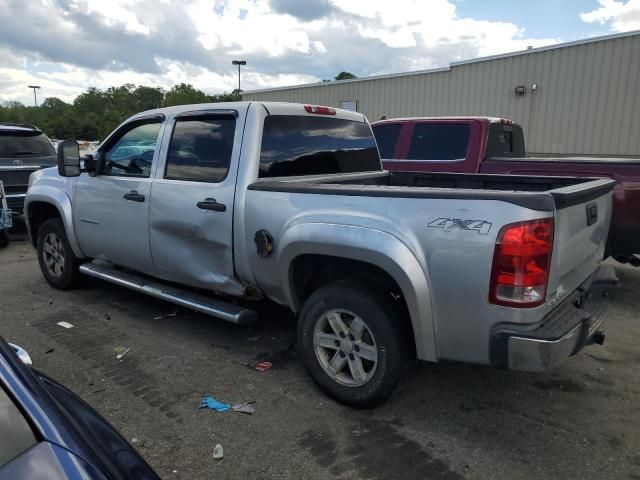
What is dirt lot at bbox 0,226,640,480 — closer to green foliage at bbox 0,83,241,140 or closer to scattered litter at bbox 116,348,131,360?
scattered litter at bbox 116,348,131,360

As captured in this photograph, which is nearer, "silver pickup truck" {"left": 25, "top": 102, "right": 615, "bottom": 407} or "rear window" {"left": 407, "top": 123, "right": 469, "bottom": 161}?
"silver pickup truck" {"left": 25, "top": 102, "right": 615, "bottom": 407}

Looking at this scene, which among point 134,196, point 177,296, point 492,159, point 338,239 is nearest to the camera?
point 338,239

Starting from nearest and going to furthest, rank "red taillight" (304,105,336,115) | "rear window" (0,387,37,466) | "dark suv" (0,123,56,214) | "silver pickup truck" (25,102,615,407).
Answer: "rear window" (0,387,37,466), "silver pickup truck" (25,102,615,407), "red taillight" (304,105,336,115), "dark suv" (0,123,56,214)

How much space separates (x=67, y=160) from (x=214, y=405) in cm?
296

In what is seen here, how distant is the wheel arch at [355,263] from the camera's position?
9.18 ft

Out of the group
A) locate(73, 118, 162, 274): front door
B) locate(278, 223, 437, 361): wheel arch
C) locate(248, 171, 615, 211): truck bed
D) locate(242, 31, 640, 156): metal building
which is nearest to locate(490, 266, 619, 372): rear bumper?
locate(278, 223, 437, 361): wheel arch

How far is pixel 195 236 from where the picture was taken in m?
4.00

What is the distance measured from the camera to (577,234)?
9.69 feet

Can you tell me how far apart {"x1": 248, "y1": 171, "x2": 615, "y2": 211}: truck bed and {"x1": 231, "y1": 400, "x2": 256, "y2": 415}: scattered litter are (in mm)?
1425

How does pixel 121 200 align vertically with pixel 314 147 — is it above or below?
below

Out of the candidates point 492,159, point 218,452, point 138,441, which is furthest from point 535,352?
point 492,159

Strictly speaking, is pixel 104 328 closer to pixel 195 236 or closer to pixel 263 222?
pixel 195 236

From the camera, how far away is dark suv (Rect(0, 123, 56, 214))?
877 cm

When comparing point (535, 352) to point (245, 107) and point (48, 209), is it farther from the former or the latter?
point (48, 209)
